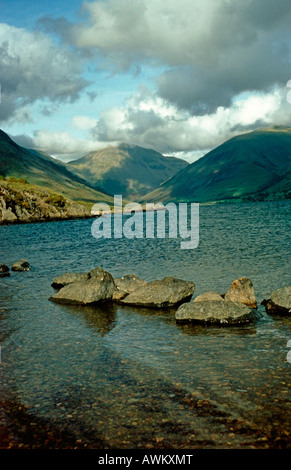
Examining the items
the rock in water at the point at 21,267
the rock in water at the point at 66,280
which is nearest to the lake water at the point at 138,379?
the rock in water at the point at 66,280

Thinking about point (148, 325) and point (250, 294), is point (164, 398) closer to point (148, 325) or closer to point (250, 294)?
point (148, 325)

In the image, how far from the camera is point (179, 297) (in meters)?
28.5

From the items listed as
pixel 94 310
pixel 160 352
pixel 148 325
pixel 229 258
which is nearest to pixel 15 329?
pixel 94 310

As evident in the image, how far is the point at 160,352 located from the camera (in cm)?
1870

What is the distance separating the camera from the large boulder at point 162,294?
2817 centimetres

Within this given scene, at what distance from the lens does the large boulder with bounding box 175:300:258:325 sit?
22.9m

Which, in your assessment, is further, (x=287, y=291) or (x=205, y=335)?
(x=287, y=291)

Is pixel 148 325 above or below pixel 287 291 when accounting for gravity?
below

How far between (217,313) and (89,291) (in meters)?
11.1

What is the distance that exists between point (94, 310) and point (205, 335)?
9.88 m

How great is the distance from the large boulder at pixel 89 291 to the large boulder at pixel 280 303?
40.3 ft

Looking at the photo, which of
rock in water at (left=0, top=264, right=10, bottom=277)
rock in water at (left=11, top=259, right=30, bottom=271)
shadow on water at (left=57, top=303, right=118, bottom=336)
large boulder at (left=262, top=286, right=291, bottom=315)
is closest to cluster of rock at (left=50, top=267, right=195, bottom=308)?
shadow on water at (left=57, top=303, right=118, bottom=336)

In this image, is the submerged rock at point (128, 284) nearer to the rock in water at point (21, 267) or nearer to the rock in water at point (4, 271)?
the rock in water at point (4, 271)

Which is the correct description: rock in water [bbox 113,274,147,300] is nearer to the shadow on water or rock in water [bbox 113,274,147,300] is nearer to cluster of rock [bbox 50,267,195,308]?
cluster of rock [bbox 50,267,195,308]
